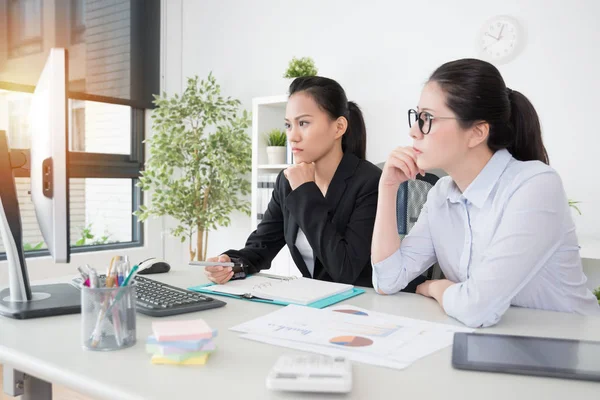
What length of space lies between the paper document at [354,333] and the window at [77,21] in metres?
3.17

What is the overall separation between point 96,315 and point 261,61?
314 centimetres

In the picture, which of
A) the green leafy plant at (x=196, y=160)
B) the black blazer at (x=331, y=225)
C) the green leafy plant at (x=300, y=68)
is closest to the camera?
the black blazer at (x=331, y=225)

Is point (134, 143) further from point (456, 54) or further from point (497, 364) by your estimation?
point (497, 364)

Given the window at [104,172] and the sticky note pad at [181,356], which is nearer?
the sticky note pad at [181,356]

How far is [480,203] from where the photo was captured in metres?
1.27

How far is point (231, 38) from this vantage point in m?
3.97

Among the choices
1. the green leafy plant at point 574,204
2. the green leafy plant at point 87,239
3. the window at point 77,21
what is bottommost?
the green leafy plant at point 87,239

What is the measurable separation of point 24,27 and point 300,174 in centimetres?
253

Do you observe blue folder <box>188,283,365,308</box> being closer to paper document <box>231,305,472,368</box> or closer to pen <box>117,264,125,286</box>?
paper document <box>231,305,472,368</box>

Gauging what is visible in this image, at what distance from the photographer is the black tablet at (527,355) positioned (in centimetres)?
77

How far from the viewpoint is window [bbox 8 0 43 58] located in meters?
3.25

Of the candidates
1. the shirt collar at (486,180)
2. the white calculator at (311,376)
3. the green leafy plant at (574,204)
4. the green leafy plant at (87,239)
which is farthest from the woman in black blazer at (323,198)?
the green leafy plant at (87,239)

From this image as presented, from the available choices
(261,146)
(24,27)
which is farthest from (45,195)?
(24,27)

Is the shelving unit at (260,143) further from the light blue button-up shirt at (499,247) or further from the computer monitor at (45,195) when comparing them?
the computer monitor at (45,195)
